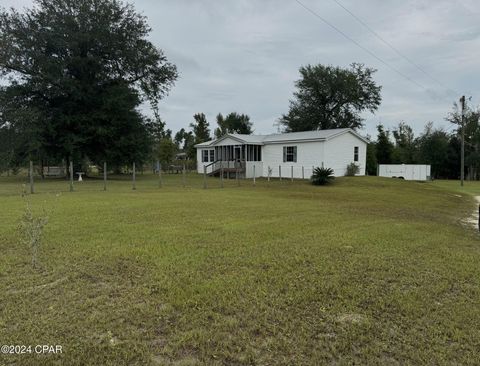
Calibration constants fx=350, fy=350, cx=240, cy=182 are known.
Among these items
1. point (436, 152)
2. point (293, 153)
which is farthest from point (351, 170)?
point (436, 152)

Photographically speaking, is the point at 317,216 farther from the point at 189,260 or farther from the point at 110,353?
the point at 110,353

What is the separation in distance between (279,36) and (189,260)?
1258cm

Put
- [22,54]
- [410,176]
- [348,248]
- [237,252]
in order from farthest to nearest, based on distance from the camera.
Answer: [410,176]
[22,54]
[348,248]
[237,252]

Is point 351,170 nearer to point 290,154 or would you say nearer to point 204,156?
A: point 290,154

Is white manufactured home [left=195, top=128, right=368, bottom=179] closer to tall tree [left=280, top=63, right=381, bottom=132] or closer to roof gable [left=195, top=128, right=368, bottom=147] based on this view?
roof gable [left=195, top=128, right=368, bottom=147]

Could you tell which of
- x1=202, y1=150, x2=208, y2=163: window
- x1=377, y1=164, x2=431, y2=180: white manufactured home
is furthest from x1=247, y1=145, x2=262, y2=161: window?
x1=377, y1=164, x2=431, y2=180: white manufactured home

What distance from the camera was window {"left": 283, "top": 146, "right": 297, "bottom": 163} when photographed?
26.0 meters

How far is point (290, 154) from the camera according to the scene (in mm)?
26281

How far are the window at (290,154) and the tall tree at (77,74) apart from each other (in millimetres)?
11260

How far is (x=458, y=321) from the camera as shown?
3.21m

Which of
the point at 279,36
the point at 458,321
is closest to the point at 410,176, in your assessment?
the point at 279,36

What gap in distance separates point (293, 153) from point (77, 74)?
17139mm

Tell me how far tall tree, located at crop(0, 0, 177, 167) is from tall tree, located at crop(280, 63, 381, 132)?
19520 mm

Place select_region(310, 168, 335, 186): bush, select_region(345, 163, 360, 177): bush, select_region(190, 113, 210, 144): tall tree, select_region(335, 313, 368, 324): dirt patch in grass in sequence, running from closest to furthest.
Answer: select_region(335, 313, 368, 324): dirt patch in grass, select_region(310, 168, 335, 186): bush, select_region(345, 163, 360, 177): bush, select_region(190, 113, 210, 144): tall tree
